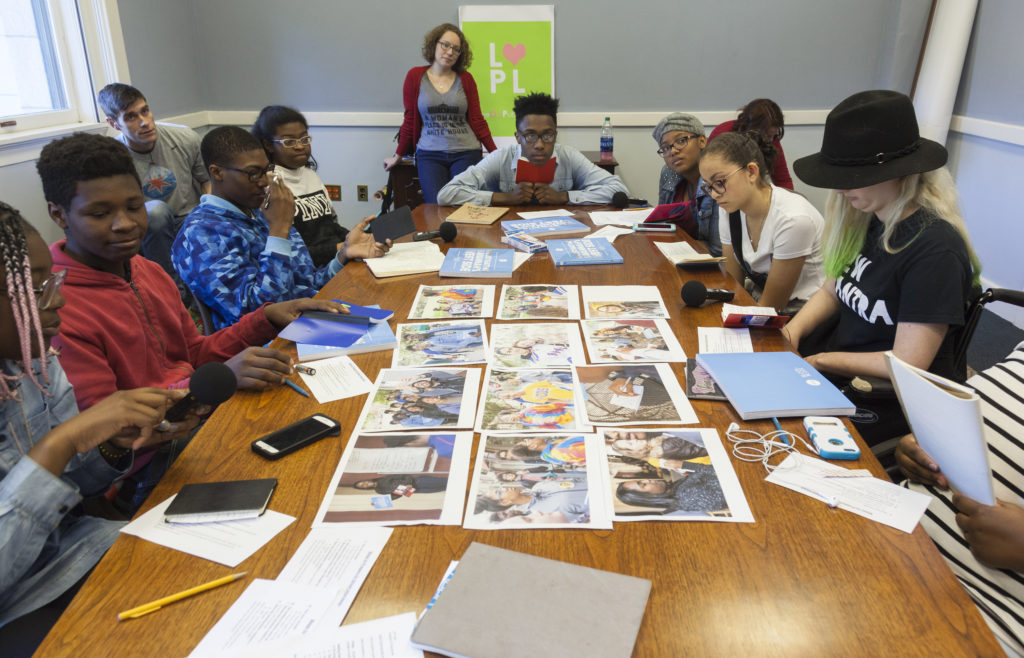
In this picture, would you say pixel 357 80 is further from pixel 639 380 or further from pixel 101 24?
pixel 639 380

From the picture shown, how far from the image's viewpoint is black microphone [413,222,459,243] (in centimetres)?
239

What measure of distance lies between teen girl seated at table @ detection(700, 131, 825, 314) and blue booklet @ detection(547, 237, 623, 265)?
395mm

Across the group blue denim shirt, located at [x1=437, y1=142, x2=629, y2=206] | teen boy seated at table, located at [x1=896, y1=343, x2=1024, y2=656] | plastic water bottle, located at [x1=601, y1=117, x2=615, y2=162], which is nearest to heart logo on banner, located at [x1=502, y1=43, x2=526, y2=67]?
plastic water bottle, located at [x1=601, y1=117, x2=615, y2=162]

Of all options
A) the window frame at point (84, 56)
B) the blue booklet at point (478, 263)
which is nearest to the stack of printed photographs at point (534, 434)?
the blue booklet at point (478, 263)

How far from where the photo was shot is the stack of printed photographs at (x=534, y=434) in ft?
3.15

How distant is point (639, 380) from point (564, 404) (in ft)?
0.61

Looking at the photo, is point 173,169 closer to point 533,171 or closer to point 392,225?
point 392,225

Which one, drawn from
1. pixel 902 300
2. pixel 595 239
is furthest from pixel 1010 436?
pixel 595 239

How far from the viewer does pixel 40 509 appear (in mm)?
937

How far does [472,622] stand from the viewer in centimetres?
75

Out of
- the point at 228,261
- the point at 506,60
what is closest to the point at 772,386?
the point at 228,261

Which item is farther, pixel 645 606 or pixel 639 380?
pixel 639 380

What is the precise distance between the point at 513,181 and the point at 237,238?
152 cm

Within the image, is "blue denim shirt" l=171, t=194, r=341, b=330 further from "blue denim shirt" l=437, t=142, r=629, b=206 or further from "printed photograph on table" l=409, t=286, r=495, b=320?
"blue denim shirt" l=437, t=142, r=629, b=206
